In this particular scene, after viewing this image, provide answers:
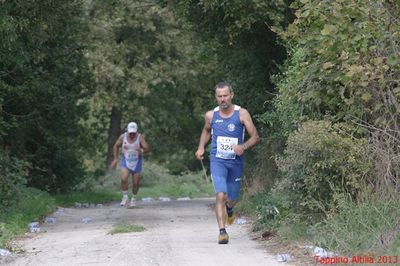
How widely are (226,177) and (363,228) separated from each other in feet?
8.43

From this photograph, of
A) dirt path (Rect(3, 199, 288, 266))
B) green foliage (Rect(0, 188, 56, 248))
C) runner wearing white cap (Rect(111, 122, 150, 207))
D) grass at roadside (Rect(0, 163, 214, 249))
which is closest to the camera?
dirt path (Rect(3, 199, 288, 266))

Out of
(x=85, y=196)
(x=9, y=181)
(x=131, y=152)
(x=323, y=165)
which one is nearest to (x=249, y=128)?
(x=323, y=165)

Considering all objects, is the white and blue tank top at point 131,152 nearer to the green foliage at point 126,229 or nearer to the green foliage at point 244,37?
the green foliage at point 244,37

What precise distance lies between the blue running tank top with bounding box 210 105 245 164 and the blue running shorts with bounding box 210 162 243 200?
0.29ft

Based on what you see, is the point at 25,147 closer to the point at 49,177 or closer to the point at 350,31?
the point at 49,177

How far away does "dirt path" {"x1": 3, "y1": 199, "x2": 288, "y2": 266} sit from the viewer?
930 cm

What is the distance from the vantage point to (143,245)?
34.5 ft

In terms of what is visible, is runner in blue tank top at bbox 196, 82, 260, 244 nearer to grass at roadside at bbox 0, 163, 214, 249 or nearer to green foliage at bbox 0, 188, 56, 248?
grass at roadside at bbox 0, 163, 214, 249

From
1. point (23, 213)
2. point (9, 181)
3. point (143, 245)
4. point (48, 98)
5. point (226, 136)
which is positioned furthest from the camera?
point (48, 98)

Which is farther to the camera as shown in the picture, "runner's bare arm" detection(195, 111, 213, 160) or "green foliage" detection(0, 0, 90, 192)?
"green foliage" detection(0, 0, 90, 192)

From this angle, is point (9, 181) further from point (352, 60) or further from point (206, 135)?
point (352, 60)

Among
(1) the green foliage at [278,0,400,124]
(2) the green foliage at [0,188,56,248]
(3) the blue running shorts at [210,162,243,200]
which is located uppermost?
(1) the green foliage at [278,0,400,124]

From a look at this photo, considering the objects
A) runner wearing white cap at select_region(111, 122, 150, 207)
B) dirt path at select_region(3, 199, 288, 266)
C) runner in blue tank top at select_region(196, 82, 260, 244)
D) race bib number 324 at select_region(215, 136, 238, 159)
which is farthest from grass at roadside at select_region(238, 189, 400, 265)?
runner wearing white cap at select_region(111, 122, 150, 207)

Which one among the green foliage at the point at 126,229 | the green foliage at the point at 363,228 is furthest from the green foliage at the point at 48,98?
the green foliage at the point at 363,228
